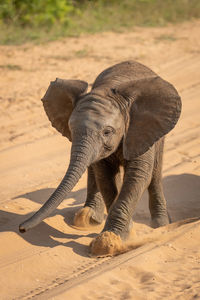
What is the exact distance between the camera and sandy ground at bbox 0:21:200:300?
4.85 m

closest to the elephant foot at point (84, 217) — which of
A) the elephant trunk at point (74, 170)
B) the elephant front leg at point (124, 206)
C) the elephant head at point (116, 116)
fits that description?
the elephant front leg at point (124, 206)

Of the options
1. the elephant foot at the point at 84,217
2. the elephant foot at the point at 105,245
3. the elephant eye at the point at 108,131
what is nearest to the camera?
the elephant eye at the point at 108,131

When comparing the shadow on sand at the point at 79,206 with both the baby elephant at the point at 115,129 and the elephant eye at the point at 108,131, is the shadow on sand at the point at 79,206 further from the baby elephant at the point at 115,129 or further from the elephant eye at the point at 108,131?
the elephant eye at the point at 108,131

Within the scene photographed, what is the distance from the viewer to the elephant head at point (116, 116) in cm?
517

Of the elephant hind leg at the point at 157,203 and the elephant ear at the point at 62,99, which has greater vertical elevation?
the elephant ear at the point at 62,99

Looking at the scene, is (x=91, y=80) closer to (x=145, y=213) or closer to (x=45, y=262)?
(x=145, y=213)

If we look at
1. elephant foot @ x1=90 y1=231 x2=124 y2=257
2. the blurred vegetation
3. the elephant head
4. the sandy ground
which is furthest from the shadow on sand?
the blurred vegetation

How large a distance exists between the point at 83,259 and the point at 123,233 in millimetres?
513

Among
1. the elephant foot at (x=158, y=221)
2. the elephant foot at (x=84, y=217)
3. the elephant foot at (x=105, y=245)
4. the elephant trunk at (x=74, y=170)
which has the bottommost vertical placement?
the elephant foot at (x=158, y=221)

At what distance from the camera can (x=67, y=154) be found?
8.84 meters

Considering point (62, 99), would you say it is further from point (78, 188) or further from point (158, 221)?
point (78, 188)

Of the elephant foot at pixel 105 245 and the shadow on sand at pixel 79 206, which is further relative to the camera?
the shadow on sand at pixel 79 206

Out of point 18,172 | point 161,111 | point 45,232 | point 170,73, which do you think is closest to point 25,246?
point 45,232

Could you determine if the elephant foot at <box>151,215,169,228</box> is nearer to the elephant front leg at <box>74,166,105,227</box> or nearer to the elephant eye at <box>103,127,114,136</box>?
the elephant front leg at <box>74,166,105,227</box>
